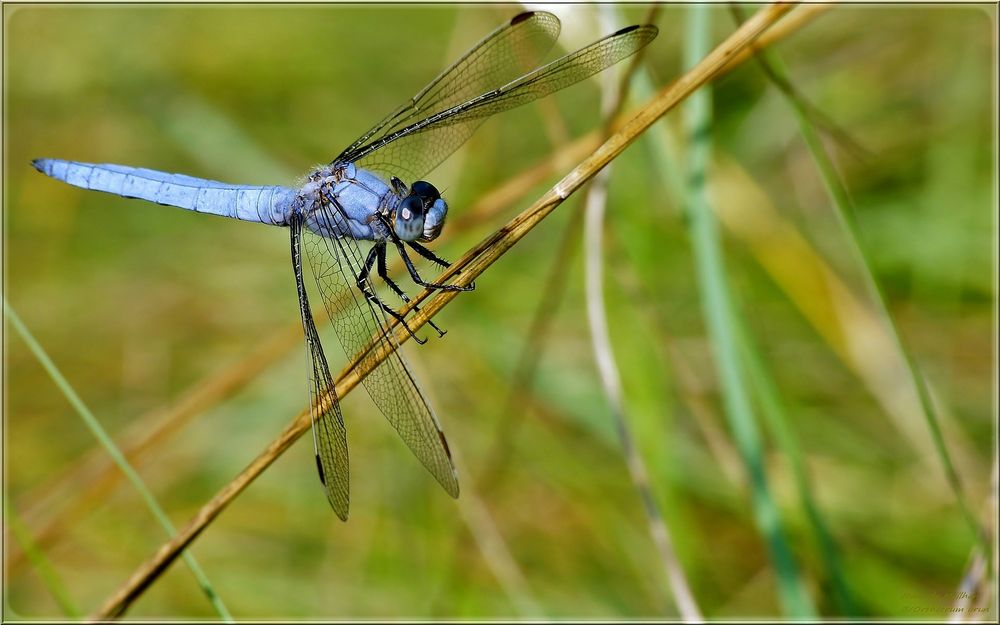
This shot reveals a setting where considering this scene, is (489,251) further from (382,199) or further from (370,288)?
(382,199)

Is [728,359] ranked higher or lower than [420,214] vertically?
lower

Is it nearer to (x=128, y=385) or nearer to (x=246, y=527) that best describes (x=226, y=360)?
(x=128, y=385)

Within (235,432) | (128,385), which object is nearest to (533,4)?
(235,432)

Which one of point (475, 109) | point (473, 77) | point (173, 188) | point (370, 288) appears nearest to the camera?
point (370, 288)

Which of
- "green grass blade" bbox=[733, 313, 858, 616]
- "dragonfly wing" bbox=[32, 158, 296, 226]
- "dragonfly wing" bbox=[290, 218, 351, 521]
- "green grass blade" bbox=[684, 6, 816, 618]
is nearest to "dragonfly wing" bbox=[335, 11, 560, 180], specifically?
"dragonfly wing" bbox=[32, 158, 296, 226]

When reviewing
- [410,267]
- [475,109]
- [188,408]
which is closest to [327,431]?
[410,267]
